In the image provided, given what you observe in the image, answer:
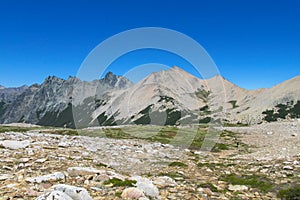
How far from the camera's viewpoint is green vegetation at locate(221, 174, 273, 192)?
14914 mm

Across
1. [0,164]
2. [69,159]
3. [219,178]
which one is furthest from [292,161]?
→ [0,164]

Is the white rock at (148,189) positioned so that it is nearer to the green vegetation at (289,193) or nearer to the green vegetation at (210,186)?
the green vegetation at (210,186)

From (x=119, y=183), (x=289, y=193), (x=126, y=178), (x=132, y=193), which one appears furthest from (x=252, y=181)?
(x=132, y=193)

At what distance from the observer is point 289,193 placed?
1335cm

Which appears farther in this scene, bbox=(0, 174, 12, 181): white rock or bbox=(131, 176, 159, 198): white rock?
bbox=(0, 174, 12, 181): white rock

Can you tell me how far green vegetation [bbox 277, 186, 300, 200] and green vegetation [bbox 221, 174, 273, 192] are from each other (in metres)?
0.87

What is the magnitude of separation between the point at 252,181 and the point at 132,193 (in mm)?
8414

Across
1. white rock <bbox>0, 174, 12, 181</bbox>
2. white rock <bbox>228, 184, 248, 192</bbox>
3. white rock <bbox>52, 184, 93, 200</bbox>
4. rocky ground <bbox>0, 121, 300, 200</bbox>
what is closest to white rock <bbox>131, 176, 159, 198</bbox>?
rocky ground <bbox>0, 121, 300, 200</bbox>

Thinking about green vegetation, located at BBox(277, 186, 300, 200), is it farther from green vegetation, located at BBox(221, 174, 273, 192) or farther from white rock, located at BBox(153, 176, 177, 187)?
white rock, located at BBox(153, 176, 177, 187)

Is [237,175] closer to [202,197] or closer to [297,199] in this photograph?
[297,199]

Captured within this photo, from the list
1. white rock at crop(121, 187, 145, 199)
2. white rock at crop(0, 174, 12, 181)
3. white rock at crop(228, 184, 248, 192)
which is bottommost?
white rock at crop(228, 184, 248, 192)

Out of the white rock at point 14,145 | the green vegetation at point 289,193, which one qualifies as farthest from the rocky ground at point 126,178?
the green vegetation at point 289,193

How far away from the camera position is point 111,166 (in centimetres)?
1877

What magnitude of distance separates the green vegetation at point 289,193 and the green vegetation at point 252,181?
2.86 feet
